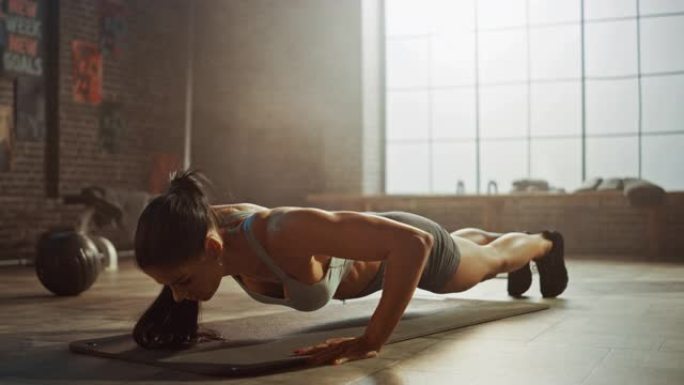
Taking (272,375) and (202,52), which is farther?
(202,52)

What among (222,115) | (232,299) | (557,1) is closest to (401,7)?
(557,1)

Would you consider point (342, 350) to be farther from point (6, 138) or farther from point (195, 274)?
point (6, 138)

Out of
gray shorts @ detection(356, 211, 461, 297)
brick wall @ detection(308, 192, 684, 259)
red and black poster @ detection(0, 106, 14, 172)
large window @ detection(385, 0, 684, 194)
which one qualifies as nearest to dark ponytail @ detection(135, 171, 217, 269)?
gray shorts @ detection(356, 211, 461, 297)

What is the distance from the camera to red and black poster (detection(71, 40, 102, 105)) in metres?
7.79

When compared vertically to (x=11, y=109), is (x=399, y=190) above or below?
below

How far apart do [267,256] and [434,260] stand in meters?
0.79

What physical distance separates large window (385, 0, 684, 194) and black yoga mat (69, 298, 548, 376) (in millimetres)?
4266

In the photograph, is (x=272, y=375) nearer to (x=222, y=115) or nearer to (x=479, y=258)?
(x=479, y=258)

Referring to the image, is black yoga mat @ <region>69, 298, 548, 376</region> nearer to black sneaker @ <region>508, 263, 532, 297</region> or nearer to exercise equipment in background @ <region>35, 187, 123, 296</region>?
black sneaker @ <region>508, 263, 532, 297</region>

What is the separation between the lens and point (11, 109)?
7.16m

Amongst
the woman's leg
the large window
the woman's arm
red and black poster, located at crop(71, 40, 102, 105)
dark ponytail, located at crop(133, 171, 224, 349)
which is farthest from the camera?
red and black poster, located at crop(71, 40, 102, 105)

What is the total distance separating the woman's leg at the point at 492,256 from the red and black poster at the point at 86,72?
5263 mm

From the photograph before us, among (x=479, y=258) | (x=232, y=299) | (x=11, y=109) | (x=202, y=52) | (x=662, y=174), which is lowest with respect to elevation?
(x=232, y=299)

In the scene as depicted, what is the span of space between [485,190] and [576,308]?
450cm
